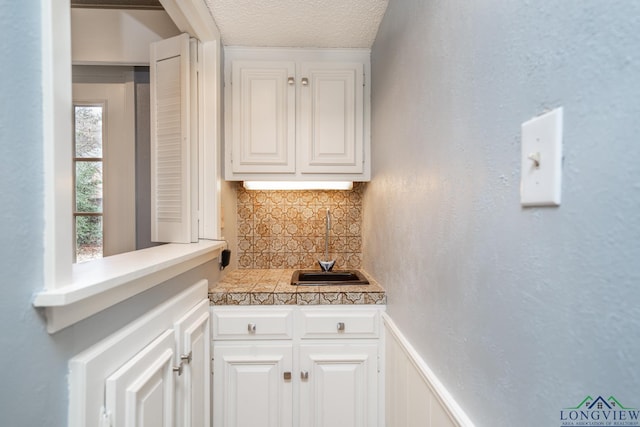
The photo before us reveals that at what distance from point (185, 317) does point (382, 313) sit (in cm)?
94

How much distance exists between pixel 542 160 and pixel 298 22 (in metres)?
1.54

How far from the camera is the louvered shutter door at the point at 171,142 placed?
147 cm

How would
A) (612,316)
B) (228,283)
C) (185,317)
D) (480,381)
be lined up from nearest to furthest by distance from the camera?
1. (612,316)
2. (480,381)
3. (185,317)
4. (228,283)

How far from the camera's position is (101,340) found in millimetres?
731

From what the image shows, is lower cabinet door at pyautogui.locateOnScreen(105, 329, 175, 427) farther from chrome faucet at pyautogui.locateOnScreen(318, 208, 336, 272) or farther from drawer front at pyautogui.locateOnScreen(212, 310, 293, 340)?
chrome faucet at pyautogui.locateOnScreen(318, 208, 336, 272)

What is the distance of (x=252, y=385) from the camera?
1540 millimetres

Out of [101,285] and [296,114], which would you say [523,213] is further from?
[296,114]

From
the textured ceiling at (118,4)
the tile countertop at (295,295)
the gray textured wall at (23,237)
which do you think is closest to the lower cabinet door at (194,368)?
the tile countertop at (295,295)

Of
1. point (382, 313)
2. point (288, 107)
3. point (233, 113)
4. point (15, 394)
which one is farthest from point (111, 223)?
point (382, 313)

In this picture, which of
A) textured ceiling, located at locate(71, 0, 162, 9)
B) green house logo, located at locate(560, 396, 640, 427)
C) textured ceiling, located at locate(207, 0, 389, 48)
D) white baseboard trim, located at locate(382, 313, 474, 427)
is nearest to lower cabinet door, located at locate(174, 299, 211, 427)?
white baseboard trim, located at locate(382, 313, 474, 427)

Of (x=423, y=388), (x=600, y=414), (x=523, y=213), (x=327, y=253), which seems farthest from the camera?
(x=327, y=253)

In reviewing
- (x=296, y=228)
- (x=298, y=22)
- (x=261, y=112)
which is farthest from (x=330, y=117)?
(x=296, y=228)

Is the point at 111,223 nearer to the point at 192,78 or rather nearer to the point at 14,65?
→ the point at 192,78

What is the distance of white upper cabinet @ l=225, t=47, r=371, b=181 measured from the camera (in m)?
1.84
